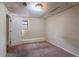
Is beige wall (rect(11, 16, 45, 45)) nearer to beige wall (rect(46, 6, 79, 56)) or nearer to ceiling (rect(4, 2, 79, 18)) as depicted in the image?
ceiling (rect(4, 2, 79, 18))

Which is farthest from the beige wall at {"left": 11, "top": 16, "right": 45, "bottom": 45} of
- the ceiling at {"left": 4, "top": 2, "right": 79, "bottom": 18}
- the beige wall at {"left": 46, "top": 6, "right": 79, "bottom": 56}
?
the beige wall at {"left": 46, "top": 6, "right": 79, "bottom": 56}

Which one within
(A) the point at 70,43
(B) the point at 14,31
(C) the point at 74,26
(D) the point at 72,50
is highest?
(C) the point at 74,26

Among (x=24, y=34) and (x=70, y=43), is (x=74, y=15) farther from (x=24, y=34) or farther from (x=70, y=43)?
(x=24, y=34)

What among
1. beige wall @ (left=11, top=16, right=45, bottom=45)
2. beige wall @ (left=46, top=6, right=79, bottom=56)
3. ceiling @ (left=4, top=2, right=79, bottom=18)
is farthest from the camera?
beige wall @ (left=11, top=16, right=45, bottom=45)

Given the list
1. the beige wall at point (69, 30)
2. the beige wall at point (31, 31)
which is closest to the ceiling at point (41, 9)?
the beige wall at point (69, 30)

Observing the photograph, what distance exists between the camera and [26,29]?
20.9 feet

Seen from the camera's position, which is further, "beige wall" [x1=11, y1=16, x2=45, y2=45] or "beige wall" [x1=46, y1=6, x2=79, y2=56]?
"beige wall" [x1=11, y1=16, x2=45, y2=45]

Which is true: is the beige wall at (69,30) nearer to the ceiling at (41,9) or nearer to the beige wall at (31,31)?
the ceiling at (41,9)

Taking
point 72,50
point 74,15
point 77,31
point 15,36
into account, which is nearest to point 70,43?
point 72,50

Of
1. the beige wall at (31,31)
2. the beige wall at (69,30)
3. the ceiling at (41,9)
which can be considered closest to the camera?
the ceiling at (41,9)

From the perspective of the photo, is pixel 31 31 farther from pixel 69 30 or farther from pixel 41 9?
pixel 69 30

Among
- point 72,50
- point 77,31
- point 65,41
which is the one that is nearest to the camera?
point 77,31

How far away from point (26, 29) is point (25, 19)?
29.5 inches

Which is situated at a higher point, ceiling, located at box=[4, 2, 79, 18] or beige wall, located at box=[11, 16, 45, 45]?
ceiling, located at box=[4, 2, 79, 18]
